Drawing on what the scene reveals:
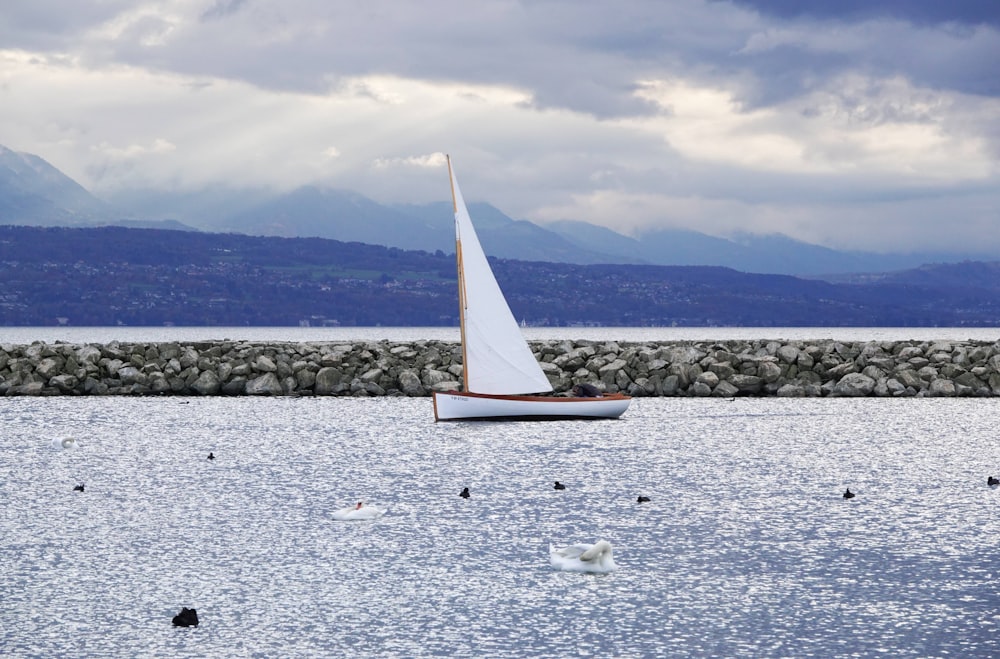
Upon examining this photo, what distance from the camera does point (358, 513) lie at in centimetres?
1542

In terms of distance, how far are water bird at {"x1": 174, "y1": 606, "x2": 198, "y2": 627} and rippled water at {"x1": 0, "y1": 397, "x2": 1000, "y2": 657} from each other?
0.12 metres

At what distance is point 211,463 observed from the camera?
73.6ft

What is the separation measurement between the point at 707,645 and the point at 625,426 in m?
20.4

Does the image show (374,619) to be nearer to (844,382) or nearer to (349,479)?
(349,479)

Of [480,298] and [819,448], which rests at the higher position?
[480,298]

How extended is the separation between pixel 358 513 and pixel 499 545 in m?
2.45

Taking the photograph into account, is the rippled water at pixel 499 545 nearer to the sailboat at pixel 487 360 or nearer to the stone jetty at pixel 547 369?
the sailboat at pixel 487 360

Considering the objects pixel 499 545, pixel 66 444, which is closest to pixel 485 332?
pixel 66 444

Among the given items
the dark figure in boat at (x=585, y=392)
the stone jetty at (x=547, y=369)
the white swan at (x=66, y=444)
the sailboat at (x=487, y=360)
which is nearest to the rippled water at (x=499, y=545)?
the white swan at (x=66, y=444)

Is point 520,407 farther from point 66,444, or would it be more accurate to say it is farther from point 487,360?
point 66,444

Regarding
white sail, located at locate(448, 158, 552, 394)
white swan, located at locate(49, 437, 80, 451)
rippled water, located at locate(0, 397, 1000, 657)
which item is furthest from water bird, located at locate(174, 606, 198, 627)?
white sail, located at locate(448, 158, 552, 394)

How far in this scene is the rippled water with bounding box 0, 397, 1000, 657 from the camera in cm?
958

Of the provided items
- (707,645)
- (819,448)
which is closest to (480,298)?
(819,448)

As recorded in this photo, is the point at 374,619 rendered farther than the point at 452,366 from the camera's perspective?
No
